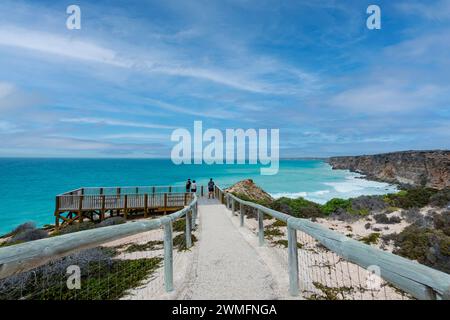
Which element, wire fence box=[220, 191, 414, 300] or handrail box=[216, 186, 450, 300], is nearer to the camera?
handrail box=[216, 186, 450, 300]

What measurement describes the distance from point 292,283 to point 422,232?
7.37 meters

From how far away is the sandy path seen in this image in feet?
11.6

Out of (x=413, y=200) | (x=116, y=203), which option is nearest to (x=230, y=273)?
(x=413, y=200)

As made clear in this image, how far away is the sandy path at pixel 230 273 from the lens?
3.53 meters

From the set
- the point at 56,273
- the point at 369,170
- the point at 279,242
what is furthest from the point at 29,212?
the point at 369,170

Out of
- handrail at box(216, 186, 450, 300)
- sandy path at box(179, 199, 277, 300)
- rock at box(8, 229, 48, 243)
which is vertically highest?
handrail at box(216, 186, 450, 300)

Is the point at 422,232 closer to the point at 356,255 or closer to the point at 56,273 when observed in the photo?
the point at 356,255

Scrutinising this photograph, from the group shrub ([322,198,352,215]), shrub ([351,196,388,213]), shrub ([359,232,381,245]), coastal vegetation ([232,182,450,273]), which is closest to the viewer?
coastal vegetation ([232,182,450,273])

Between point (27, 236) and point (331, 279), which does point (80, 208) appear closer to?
point (27, 236)

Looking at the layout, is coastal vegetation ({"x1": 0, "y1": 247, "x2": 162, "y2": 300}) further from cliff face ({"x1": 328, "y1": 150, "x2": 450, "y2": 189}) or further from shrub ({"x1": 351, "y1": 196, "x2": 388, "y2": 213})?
cliff face ({"x1": 328, "y1": 150, "x2": 450, "y2": 189})

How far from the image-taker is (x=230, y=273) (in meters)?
4.34

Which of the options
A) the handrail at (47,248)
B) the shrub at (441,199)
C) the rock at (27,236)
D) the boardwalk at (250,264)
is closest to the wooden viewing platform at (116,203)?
the rock at (27,236)

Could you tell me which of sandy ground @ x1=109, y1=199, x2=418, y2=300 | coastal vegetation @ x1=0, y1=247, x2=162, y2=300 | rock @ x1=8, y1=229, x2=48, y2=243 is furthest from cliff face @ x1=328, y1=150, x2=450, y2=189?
rock @ x1=8, y1=229, x2=48, y2=243

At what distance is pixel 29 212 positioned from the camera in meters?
35.4
